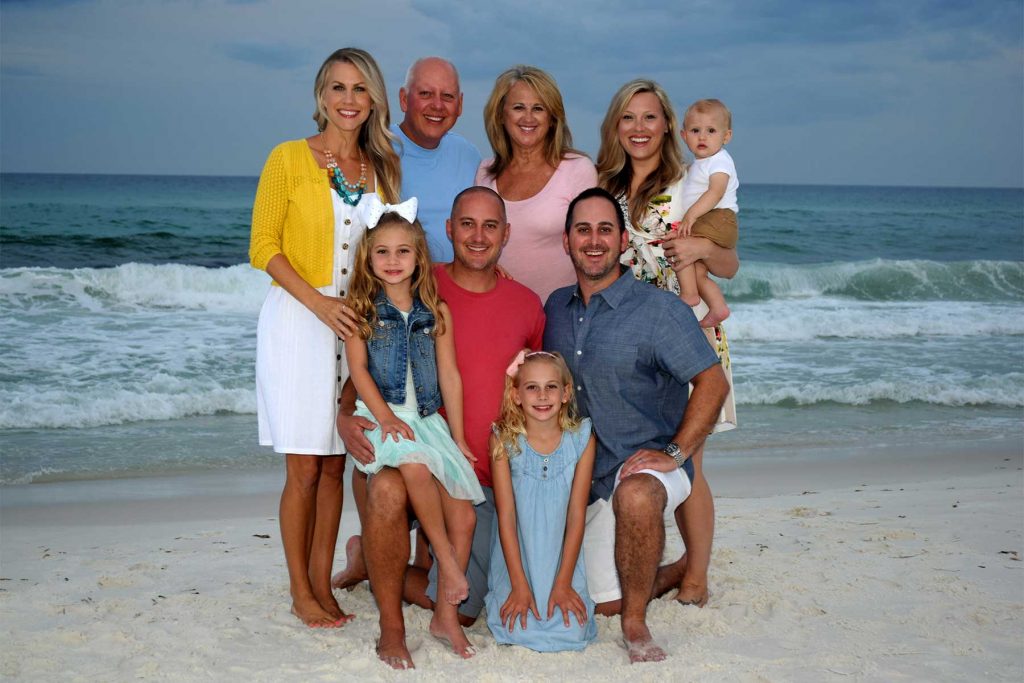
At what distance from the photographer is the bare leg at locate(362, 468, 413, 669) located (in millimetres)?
3301

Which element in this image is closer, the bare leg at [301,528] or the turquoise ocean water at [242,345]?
the bare leg at [301,528]

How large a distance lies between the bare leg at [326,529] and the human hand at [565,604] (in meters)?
0.83

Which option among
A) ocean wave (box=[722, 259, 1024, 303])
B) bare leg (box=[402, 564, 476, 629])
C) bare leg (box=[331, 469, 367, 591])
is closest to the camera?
bare leg (box=[402, 564, 476, 629])

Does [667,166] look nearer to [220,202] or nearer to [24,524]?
[24,524]

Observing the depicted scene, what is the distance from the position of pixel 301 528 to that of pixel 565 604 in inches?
40.4

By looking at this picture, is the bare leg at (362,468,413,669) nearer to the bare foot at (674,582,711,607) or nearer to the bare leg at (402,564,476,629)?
the bare leg at (402,564,476,629)

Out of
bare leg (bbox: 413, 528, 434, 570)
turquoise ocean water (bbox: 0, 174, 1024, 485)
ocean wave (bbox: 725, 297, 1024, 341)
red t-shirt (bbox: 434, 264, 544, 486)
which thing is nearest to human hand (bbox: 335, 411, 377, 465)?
red t-shirt (bbox: 434, 264, 544, 486)

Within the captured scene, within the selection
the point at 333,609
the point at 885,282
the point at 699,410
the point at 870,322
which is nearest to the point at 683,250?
the point at 699,410

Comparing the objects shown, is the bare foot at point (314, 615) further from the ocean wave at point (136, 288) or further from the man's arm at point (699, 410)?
the ocean wave at point (136, 288)

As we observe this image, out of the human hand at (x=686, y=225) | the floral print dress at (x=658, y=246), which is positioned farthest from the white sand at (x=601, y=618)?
the human hand at (x=686, y=225)

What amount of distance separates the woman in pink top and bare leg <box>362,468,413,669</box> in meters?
1.17

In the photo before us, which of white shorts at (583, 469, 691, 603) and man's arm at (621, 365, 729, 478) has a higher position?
man's arm at (621, 365, 729, 478)

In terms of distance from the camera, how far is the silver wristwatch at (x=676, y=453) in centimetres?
349

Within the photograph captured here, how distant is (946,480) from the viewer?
6137mm
